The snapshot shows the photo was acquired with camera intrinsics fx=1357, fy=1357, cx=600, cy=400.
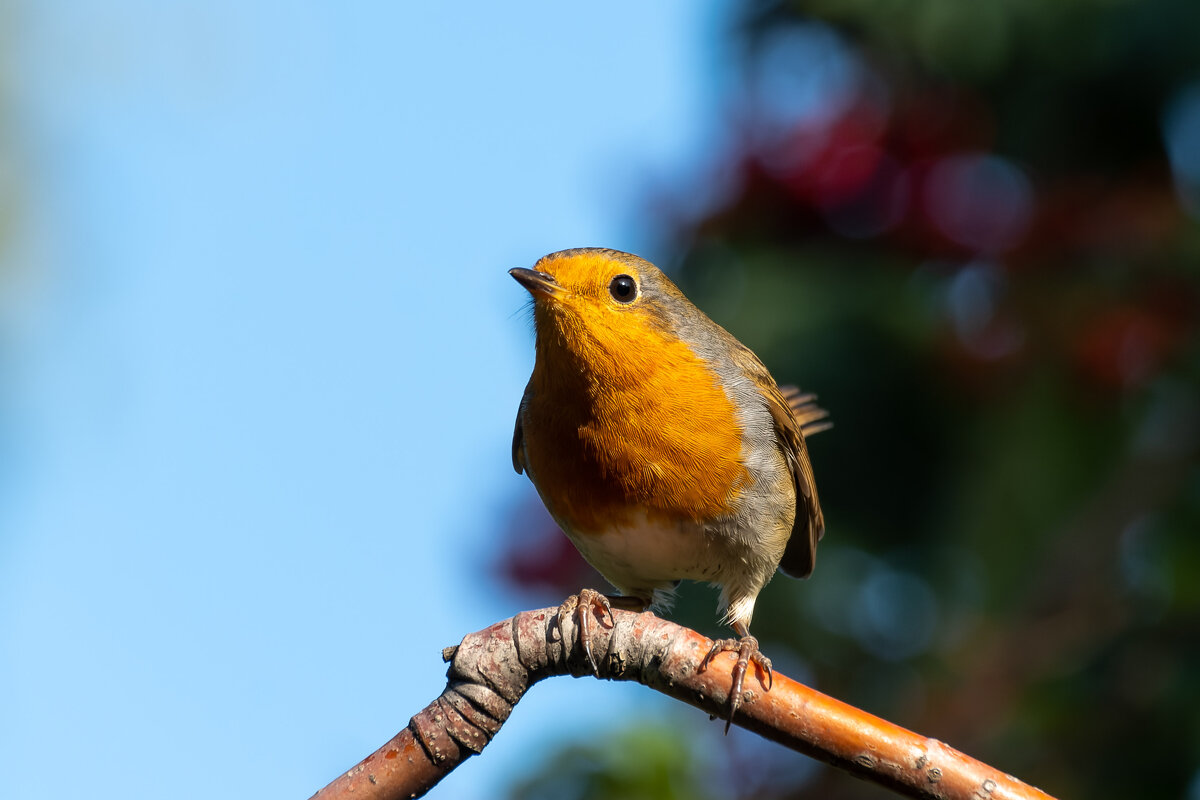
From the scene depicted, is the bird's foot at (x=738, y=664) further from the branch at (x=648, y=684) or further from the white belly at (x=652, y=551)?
the white belly at (x=652, y=551)

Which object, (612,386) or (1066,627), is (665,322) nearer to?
(612,386)

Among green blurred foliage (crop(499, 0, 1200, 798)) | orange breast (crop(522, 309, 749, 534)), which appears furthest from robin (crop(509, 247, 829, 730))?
green blurred foliage (crop(499, 0, 1200, 798))

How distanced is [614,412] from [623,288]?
0.46 m

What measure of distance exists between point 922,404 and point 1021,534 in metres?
0.66

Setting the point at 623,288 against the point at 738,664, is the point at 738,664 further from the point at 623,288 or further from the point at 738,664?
the point at 623,288

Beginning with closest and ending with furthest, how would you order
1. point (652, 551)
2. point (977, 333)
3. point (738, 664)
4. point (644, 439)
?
point (738, 664) → point (644, 439) → point (652, 551) → point (977, 333)

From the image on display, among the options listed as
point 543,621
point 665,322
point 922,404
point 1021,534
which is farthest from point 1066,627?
point 543,621

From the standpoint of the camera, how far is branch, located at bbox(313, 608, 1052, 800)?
2428 millimetres

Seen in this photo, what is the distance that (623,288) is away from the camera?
410 centimetres

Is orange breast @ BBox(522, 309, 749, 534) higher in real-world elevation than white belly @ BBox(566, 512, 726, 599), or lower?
higher

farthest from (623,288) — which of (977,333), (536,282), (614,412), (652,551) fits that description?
(977,333)

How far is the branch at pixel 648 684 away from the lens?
7.97 feet

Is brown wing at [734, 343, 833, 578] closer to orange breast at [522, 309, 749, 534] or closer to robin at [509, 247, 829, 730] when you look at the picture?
robin at [509, 247, 829, 730]

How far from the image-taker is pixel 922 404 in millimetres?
5430
